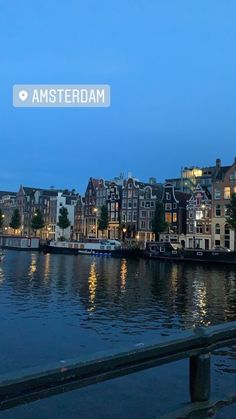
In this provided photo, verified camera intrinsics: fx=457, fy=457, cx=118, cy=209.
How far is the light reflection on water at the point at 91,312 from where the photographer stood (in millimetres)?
17766

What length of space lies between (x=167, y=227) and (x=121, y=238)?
20436 mm

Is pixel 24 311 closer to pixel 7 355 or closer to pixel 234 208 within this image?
pixel 7 355

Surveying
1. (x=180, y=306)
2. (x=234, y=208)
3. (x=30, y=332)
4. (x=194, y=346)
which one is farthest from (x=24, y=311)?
(x=234, y=208)

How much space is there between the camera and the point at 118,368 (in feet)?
14.6

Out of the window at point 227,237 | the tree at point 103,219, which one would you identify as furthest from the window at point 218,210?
the tree at point 103,219

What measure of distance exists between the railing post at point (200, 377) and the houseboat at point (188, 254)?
73.8 metres

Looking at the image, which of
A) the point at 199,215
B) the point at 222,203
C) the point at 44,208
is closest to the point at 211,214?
the point at 199,215

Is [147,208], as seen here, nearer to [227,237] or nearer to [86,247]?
[86,247]

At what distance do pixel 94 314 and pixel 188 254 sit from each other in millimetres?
→ 60126

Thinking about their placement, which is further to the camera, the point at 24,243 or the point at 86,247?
the point at 24,243

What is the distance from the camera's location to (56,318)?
24.3 meters

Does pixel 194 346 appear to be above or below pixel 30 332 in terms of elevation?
above

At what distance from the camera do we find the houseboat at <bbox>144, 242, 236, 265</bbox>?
256 ft

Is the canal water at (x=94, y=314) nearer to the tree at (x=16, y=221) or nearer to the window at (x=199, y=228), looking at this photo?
the window at (x=199, y=228)
